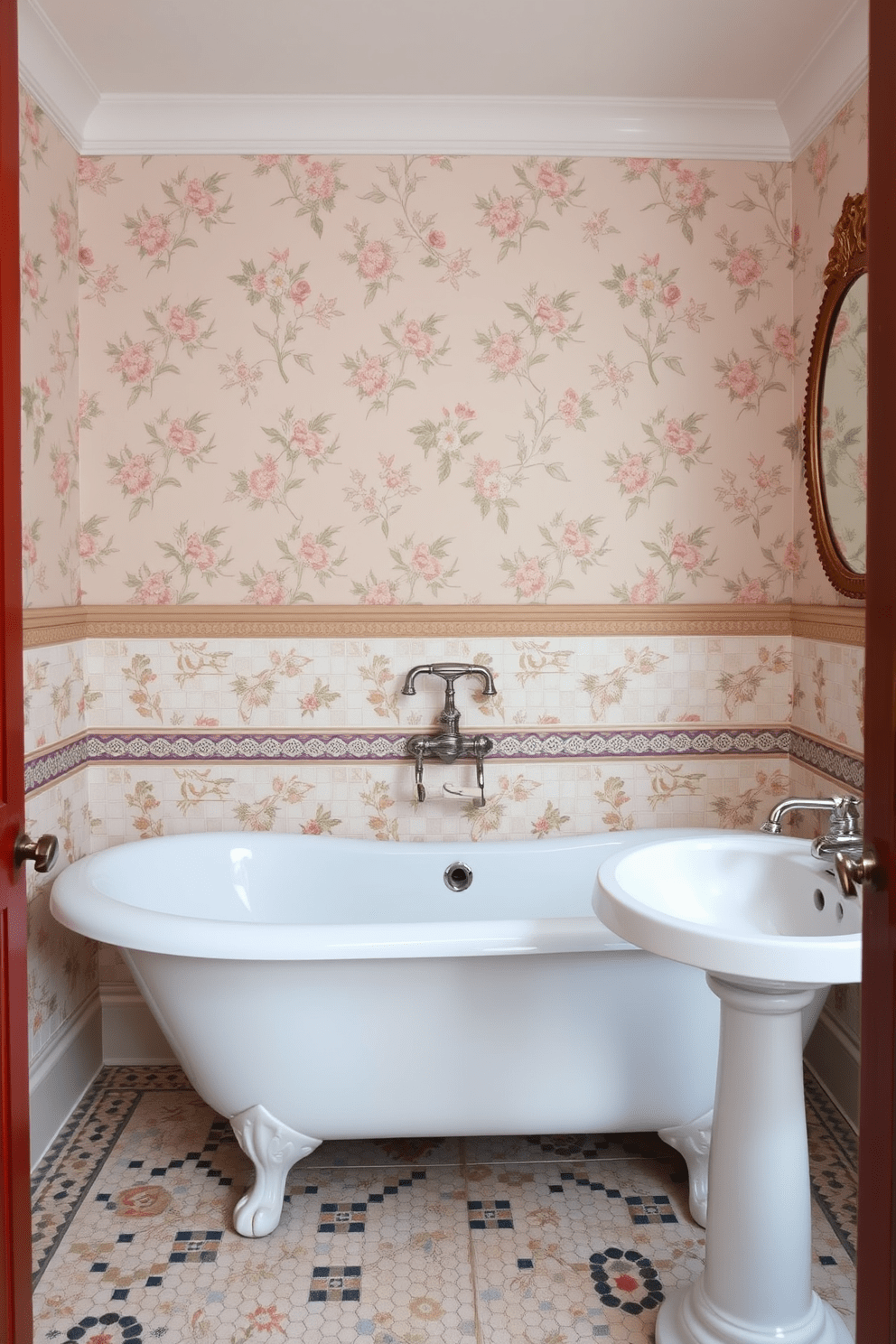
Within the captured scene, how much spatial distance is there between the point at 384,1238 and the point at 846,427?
2066mm

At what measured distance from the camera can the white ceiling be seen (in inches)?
87.3

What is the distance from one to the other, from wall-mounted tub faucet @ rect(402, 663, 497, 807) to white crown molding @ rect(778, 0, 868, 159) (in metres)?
1.62

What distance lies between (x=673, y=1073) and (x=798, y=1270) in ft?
1.46

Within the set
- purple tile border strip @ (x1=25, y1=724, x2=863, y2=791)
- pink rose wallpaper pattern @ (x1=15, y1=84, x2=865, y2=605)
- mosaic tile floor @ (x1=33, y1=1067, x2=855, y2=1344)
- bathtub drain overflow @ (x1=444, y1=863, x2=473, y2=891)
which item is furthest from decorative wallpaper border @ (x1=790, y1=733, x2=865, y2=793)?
bathtub drain overflow @ (x1=444, y1=863, x2=473, y2=891)

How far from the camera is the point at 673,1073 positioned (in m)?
2.02

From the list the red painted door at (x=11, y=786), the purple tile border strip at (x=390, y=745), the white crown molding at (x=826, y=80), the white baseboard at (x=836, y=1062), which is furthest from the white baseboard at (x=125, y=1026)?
the white crown molding at (x=826, y=80)

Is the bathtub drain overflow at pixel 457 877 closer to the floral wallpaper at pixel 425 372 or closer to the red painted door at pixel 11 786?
the floral wallpaper at pixel 425 372

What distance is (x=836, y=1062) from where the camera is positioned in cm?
245

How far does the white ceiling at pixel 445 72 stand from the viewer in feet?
7.27

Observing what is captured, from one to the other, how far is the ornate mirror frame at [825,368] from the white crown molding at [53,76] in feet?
6.17

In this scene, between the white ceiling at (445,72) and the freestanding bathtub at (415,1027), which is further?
the white ceiling at (445,72)

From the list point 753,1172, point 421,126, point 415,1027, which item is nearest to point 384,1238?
point 415,1027

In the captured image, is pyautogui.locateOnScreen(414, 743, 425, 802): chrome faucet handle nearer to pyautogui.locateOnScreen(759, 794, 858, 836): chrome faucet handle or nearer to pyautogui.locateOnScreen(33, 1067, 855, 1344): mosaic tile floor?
pyautogui.locateOnScreen(33, 1067, 855, 1344): mosaic tile floor

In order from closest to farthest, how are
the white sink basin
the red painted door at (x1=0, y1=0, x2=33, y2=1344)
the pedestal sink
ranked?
the red painted door at (x1=0, y1=0, x2=33, y2=1344) < the white sink basin < the pedestal sink
